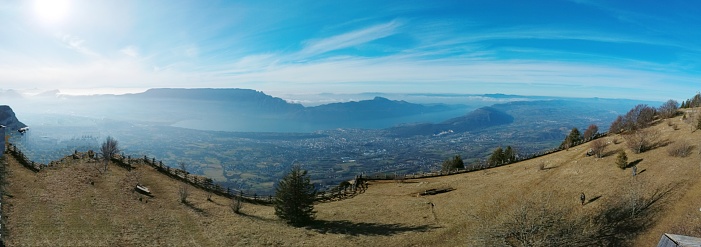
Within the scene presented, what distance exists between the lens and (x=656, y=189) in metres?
27.0

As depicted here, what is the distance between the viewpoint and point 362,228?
30.2m

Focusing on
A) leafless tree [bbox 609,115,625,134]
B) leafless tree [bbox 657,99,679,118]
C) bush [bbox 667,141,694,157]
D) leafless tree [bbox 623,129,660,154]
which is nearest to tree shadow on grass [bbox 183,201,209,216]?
bush [bbox 667,141,694,157]

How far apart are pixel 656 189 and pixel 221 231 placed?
38.4 meters

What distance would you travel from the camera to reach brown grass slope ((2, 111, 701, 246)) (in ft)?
73.3

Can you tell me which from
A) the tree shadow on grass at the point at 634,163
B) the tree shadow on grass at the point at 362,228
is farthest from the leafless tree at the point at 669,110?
the tree shadow on grass at the point at 362,228

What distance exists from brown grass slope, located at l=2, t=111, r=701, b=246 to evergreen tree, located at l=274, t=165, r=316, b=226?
1.60 meters

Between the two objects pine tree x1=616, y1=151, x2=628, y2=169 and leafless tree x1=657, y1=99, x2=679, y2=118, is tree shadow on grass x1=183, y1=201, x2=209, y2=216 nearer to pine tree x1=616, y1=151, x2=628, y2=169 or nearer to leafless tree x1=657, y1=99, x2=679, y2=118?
pine tree x1=616, y1=151, x2=628, y2=169

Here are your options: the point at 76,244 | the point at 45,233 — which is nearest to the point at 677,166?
the point at 76,244

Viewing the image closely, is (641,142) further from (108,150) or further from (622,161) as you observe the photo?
(108,150)

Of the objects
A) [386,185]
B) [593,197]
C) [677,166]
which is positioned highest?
[677,166]

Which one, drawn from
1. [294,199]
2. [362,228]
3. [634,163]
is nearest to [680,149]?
[634,163]

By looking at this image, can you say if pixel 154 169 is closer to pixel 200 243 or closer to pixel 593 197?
pixel 200 243

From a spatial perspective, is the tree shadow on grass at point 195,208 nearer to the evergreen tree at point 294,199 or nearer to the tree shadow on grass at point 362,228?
the evergreen tree at point 294,199

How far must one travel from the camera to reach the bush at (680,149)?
31.9 meters
